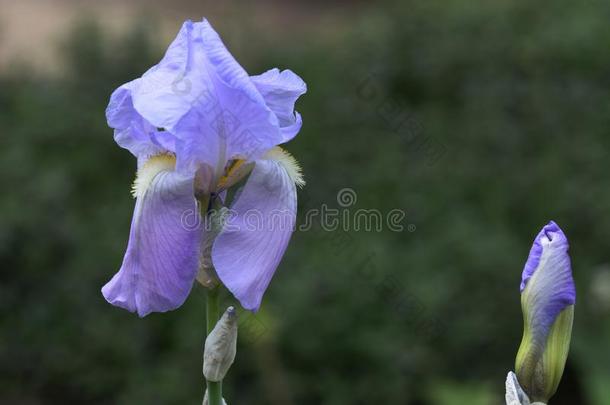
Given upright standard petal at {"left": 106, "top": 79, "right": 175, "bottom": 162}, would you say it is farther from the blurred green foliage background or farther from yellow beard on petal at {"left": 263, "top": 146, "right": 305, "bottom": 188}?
the blurred green foliage background

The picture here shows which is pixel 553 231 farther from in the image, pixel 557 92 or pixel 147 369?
pixel 557 92

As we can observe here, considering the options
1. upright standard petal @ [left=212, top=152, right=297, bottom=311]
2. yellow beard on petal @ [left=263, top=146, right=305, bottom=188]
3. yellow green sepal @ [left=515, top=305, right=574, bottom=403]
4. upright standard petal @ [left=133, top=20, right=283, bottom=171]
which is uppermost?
upright standard petal @ [left=133, top=20, right=283, bottom=171]

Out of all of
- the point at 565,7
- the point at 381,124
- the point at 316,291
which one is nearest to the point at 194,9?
the point at 565,7

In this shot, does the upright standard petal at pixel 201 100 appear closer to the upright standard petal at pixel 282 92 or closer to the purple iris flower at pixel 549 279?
the upright standard petal at pixel 282 92

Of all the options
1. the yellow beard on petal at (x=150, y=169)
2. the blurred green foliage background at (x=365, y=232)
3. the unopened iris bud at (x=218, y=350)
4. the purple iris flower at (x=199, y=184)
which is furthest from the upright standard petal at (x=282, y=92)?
the blurred green foliage background at (x=365, y=232)

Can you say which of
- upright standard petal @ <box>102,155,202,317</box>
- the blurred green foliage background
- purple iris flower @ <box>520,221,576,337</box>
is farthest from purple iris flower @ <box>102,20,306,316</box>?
the blurred green foliage background

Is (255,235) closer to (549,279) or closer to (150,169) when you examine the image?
(150,169)

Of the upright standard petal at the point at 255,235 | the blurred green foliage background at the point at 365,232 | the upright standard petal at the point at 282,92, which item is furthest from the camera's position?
the blurred green foliage background at the point at 365,232

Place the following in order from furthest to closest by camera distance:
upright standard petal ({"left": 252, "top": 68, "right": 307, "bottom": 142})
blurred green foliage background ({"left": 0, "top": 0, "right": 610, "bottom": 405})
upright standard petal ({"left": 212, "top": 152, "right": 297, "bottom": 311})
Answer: blurred green foliage background ({"left": 0, "top": 0, "right": 610, "bottom": 405})
upright standard petal ({"left": 252, "top": 68, "right": 307, "bottom": 142})
upright standard petal ({"left": 212, "top": 152, "right": 297, "bottom": 311})
